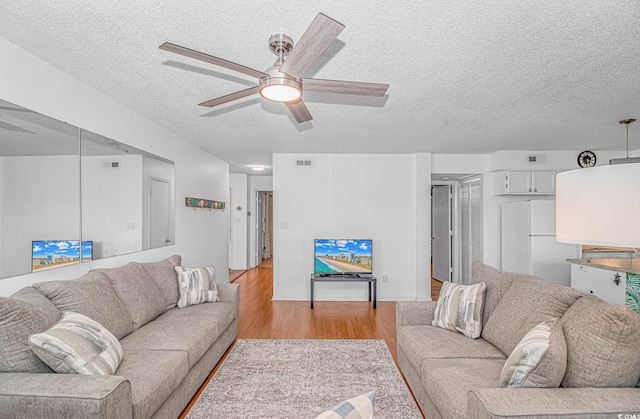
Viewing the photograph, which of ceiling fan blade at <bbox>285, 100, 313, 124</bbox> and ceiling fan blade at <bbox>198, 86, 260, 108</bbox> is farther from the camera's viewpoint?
ceiling fan blade at <bbox>285, 100, 313, 124</bbox>

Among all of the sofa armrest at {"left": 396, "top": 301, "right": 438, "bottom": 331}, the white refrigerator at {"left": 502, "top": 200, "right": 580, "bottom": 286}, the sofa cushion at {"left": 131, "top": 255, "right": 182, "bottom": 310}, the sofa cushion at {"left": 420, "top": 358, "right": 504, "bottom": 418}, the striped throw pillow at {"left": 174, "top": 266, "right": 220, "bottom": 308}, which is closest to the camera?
the sofa cushion at {"left": 420, "top": 358, "right": 504, "bottom": 418}

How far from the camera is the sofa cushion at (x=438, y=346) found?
221 cm

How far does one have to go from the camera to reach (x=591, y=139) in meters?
4.52

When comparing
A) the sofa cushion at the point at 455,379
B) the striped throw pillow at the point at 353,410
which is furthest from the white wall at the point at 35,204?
the sofa cushion at the point at 455,379

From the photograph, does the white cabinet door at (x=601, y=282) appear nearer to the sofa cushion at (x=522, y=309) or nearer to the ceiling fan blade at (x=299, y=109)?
the sofa cushion at (x=522, y=309)

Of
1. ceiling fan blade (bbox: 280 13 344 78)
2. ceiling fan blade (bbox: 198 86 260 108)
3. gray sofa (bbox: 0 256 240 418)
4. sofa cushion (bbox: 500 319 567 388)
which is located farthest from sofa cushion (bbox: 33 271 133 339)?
sofa cushion (bbox: 500 319 567 388)

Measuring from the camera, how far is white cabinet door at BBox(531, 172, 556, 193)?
534 cm

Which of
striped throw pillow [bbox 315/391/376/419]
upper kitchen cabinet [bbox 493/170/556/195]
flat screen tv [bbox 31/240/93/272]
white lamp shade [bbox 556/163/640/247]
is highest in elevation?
upper kitchen cabinet [bbox 493/170/556/195]

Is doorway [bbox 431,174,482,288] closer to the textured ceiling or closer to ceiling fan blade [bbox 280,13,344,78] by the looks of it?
the textured ceiling

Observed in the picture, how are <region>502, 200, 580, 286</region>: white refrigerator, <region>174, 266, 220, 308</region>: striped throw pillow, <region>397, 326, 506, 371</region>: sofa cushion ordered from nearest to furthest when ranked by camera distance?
<region>397, 326, 506, 371</region>: sofa cushion → <region>174, 266, 220, 308</region>: striped throw pillow → <region>502, 200, 580, 286</region>: white refrigerator

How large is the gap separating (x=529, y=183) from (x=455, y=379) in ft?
14.9

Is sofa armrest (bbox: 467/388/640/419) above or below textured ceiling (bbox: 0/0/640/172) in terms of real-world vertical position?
below

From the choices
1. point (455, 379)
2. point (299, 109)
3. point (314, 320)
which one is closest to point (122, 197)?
point (299, 109)

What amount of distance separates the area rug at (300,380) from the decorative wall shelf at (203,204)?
6.98ft
